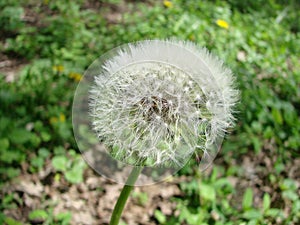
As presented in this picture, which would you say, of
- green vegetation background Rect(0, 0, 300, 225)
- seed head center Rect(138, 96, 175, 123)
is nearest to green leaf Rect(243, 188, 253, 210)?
green vegetation background Rect(0, 0, 300, 225)

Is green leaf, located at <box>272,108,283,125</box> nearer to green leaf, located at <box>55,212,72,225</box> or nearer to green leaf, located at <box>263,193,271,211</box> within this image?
green leaf, located at <box>263,193,271,211</box>

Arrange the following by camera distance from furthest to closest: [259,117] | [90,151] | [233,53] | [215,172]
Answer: [233,53] → [259,117] → [215,172] → [90,151]

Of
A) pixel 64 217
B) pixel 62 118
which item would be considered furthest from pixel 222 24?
pixel 64 217

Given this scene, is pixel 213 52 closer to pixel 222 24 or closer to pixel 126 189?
pixel 222 24

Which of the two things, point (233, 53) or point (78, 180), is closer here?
point (78, 180)

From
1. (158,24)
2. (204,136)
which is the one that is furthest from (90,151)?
(158,24)

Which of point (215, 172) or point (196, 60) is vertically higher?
point (196, 60)

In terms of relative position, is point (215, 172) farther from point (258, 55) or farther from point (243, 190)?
point (258, 55)

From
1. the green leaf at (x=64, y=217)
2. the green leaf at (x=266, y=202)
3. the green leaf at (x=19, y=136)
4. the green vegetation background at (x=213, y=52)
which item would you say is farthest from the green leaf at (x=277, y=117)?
the green leaf at (x=19, y=136)

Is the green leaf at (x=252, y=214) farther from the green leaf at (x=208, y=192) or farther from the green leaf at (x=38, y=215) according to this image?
the green leaf at (x=38, y=215)
